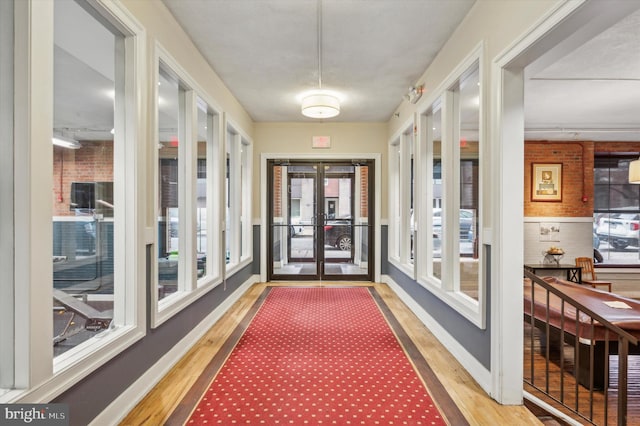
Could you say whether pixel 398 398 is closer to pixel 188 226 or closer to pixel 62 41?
pixel 188 226

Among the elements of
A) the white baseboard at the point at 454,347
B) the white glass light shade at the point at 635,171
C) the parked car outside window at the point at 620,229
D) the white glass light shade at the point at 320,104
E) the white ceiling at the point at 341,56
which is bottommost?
the white baseboard at the point at 454,347

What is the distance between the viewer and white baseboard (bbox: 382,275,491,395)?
258cm

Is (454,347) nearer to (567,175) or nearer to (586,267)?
(586,267)

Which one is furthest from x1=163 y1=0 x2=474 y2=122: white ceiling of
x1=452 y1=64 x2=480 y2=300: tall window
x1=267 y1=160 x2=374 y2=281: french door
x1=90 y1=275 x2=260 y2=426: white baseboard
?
x1=90 y1=275 x2=260 y2=426: white baseboard

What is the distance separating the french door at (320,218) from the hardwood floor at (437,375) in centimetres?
265

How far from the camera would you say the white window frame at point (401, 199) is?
5258mm

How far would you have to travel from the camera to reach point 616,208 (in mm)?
7262

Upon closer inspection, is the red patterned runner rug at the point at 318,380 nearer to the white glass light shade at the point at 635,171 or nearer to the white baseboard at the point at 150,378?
the white baseboard at the point at 150,378

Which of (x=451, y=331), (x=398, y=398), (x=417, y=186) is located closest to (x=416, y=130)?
(x=417, y=186)

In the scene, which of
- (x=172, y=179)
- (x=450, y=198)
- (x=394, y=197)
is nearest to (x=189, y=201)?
(x=172, y=179)

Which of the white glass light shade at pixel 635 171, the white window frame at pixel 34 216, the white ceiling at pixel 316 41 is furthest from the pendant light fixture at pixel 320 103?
the white glass light shade at pixel 635 171

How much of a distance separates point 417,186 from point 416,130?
0.72m

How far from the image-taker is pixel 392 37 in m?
3.33

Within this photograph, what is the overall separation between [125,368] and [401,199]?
14.3 ft
